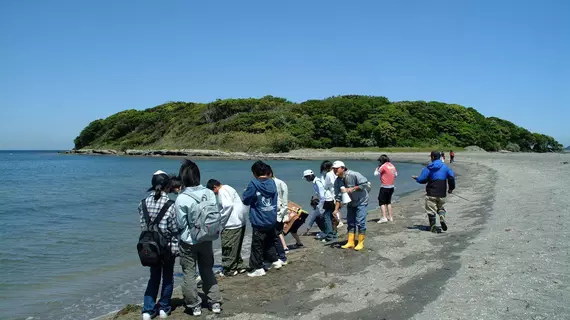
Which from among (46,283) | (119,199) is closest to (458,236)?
(46,283)

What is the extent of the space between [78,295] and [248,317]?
3.64 meters

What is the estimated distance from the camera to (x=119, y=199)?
805 inches

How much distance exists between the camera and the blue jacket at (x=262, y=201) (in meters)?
6.50

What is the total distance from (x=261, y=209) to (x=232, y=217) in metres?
0.62

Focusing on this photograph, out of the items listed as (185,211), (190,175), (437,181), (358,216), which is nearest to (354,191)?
(358,216)

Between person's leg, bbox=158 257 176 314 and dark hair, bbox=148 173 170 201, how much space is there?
2.84 feet

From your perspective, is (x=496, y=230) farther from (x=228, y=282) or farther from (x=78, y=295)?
(x=78, y=295)

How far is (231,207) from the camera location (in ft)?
Result: 21.3

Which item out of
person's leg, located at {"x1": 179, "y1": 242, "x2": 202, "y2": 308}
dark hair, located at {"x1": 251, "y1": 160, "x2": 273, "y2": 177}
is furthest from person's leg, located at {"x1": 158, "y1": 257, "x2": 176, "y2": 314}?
dark hair, located at {"x1": 251, "y1": 160, "x2": 273, "y2": 177}

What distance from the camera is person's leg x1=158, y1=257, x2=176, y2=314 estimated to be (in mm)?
5184

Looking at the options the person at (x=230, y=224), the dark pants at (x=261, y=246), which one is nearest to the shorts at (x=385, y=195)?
the dark pants at (x=261, y=246)

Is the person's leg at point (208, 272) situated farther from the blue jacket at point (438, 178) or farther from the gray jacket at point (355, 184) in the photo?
the blue jacket at point (438, 178)

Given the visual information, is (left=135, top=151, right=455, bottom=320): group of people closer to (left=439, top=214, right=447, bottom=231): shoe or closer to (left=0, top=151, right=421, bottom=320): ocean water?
(left=439, top=214, right=447, bottom=231): shoe

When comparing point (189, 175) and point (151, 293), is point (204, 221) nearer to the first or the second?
point (189, 175)
